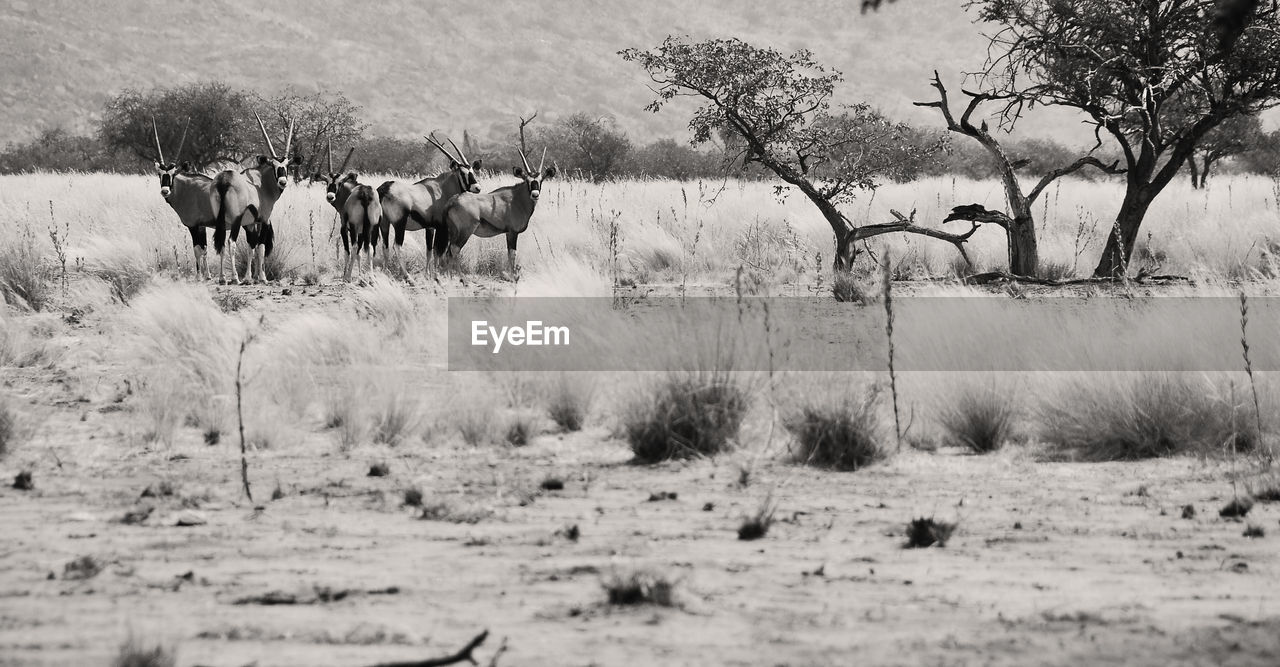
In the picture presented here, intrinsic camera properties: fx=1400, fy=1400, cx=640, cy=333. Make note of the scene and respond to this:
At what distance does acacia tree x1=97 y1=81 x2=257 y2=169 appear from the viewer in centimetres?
4469

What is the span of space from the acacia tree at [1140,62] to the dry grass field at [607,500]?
2.37 m

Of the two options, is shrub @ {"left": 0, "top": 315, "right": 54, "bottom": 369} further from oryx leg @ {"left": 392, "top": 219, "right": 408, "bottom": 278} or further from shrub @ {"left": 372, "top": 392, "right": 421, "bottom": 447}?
oryx leg @ {"left": 392, "top": 219, "right": 408, "bottom": 278}

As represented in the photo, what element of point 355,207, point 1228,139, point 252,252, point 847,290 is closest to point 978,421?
point 847,290

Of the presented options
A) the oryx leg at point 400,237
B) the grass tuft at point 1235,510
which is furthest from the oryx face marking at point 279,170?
the grass tuft at point 1235,510

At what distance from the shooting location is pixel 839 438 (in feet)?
23.8

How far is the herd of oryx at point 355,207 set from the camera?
15.5 metres

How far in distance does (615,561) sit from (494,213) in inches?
448

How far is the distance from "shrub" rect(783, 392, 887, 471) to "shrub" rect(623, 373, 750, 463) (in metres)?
0.41

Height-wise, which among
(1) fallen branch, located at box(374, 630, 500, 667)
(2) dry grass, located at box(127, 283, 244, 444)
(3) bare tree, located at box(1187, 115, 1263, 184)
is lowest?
(1) fallen branch, located at box(374, 630, 500, 667)

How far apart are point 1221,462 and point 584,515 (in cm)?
344

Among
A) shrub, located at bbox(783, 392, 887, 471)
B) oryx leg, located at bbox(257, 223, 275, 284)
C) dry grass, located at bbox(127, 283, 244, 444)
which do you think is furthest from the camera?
oryx leg, located at bbox(257, 223, 275, 284)

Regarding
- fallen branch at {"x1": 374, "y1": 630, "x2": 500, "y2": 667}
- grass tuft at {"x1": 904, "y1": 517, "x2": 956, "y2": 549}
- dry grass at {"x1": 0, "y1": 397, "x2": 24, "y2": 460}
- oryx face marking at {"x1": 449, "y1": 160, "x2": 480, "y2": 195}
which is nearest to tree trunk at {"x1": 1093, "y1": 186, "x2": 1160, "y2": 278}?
oryx face marking at {"x1": 449, "y1": 160, "x2": 480, "y2": 195}

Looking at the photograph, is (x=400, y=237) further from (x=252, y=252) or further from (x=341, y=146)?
(x=341, y=146)

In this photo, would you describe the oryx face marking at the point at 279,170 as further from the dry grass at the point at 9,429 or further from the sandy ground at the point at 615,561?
the sandy ground at the point at 615,561
